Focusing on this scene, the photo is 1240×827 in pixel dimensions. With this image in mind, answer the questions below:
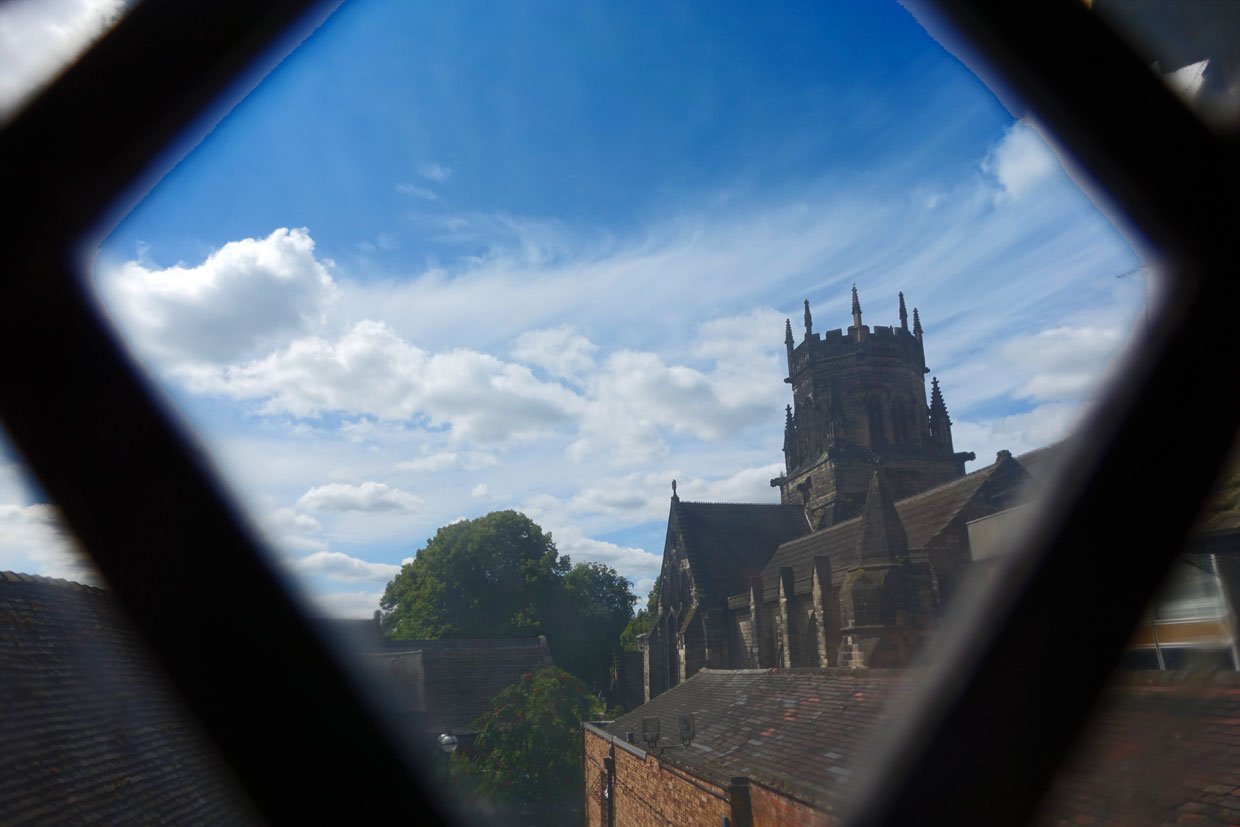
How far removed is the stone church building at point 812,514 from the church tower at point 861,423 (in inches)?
2.1

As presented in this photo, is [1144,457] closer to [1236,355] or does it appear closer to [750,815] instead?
[1236,355]

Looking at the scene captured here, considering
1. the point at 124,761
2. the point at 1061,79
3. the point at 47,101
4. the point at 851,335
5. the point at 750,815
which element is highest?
the point at 851,335

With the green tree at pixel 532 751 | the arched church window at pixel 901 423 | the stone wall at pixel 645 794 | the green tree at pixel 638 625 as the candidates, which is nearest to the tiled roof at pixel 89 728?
the stone wall at pixel 645 794

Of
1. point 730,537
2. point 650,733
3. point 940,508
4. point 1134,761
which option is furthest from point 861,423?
point 1134,761

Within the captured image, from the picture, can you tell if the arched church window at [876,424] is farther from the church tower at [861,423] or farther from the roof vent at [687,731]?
the roof vent at [687,731]

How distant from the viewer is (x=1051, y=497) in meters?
5.95

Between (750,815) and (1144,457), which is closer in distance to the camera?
(1144,457)

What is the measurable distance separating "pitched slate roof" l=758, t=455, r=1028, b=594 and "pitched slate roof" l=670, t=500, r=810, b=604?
13.2 feet

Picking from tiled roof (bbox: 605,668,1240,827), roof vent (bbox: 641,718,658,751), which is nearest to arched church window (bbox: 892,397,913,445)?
roof vent (bbox: 641,718,658,751)

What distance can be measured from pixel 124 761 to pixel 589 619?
5319 centimetres

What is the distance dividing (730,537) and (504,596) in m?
27.3

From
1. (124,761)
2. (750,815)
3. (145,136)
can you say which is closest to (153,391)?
(124,761)

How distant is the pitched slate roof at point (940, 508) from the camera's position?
21347 millimetres

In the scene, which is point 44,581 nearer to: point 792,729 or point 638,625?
point 792,729
